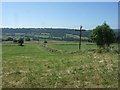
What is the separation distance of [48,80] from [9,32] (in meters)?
173

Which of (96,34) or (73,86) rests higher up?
(96,34)

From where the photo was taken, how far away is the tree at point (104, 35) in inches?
1454

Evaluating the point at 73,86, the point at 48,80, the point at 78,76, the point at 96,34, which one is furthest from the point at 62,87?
the point at 96,34

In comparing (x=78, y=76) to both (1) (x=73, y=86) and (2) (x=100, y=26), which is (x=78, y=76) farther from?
(2) (x=100, y=26)

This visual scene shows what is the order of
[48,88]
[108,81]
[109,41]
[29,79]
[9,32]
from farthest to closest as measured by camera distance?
1. [9,32]
2. [109,41]
3. [29,79]
4. [108,81]
5. [48,88]

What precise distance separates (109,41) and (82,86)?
3346cm

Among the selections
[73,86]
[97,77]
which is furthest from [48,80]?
[97,77]

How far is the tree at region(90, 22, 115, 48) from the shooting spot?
1454 inches

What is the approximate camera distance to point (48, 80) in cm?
673

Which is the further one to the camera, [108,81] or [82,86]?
[108,81]

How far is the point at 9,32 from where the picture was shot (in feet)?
561

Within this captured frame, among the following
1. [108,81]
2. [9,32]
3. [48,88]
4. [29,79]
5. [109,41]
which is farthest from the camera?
[9,32]

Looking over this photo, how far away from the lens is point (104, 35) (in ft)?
121

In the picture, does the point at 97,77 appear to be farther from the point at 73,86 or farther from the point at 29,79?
the point at 29,79
